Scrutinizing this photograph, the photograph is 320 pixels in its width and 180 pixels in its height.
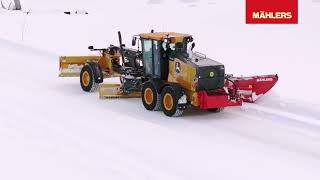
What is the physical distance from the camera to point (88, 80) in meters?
13.1

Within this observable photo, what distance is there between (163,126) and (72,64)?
4.22m

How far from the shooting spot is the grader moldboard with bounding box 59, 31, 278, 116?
10.6 m

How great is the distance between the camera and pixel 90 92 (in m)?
13.0

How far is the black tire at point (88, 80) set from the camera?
509 inches

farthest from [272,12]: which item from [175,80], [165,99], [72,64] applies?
[165,99]

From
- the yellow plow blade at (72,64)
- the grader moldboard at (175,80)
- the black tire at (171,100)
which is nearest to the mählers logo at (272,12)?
the yellow plow blade at (72,64)

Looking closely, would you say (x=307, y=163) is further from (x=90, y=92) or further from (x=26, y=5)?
(x=26, y=5)

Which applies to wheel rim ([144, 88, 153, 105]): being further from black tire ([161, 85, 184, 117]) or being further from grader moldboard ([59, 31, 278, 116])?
black tire ([161, 85, 184, 117])

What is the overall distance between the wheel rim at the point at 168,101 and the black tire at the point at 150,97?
0.22 metres

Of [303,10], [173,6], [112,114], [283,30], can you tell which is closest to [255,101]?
[112,114]

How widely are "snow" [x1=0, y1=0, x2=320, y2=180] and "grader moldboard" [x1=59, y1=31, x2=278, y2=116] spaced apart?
279mm

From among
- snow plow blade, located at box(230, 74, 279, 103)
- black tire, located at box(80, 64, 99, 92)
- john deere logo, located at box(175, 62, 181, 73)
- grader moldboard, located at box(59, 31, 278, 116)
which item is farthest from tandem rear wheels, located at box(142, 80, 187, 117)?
black tire, located at box(80, 64, 99, 92)

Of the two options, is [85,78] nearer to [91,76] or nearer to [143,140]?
[91,76]

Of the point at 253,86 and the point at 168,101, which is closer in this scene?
the point at 168,101
